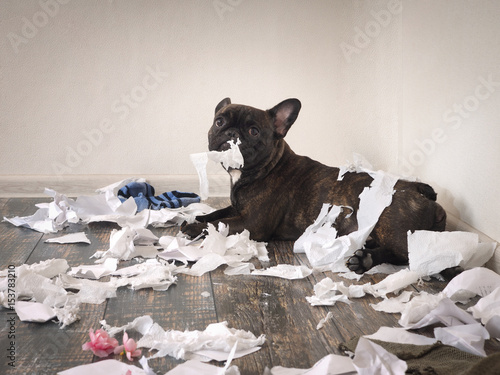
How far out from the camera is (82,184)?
4.11 meters

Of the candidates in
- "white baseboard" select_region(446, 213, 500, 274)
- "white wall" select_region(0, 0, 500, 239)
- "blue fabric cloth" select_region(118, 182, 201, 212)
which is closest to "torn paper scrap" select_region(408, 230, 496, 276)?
"white baseboard" select_region(446, 213, 500, 274)

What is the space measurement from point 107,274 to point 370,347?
1185 mm

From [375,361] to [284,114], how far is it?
164 cm

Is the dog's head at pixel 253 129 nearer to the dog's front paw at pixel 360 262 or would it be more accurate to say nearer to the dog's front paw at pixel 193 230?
the dog's front paw at pixel 193 230

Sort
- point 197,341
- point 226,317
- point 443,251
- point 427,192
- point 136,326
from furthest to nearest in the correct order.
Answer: point 427,192, point 443,251, point 226,317, point 136,326, point 197,341

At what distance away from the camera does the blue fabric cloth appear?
3410 millimetres

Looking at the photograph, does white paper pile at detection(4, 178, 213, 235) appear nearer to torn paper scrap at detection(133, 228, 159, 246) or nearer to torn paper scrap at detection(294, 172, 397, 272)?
torn paper scrap at detection(133, 228, 159, 246)

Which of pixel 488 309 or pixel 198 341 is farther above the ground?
pixel 488 309

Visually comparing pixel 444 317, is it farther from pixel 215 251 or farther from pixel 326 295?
pixel 215 251

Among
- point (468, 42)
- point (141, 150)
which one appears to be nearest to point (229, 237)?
point (468, 42)

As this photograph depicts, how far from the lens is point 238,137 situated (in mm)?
2643

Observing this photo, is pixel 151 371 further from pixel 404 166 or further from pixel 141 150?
pixel 141 150

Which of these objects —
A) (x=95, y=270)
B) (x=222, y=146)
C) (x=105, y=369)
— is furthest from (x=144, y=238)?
(x=105, y=369)

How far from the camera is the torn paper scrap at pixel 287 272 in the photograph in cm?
219
